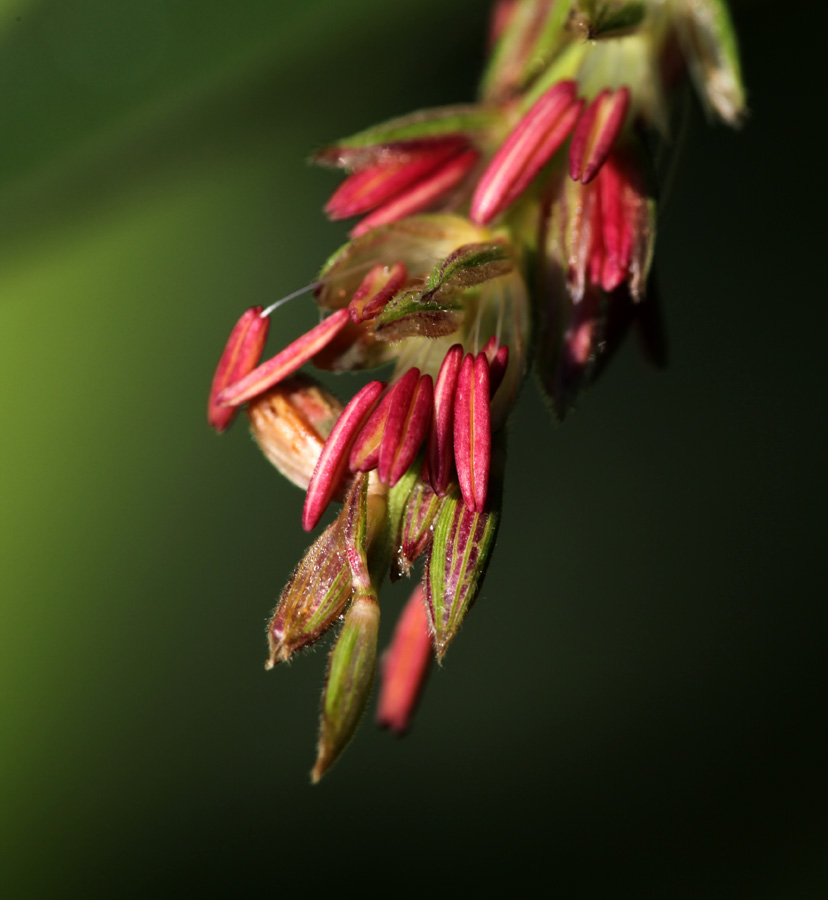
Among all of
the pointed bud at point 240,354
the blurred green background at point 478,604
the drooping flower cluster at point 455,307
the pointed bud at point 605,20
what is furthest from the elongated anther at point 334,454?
the blurred green background at point 478,604

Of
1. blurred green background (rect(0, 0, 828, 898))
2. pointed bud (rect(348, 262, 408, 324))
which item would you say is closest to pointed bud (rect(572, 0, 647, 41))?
pointed bud (rect(348, 262, 408, 324))

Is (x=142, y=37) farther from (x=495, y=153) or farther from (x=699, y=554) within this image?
(x=699, y=554)

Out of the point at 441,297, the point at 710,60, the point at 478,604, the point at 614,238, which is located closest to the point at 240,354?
the point at 441,297

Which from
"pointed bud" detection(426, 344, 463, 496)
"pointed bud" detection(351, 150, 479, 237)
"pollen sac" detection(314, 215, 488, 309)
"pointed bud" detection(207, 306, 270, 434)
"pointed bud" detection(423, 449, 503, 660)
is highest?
"pointed bud" detection(351, 150, 479, 237)

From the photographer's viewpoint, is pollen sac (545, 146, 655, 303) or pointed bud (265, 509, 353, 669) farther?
pollen sac (545, 146, 655, 303)

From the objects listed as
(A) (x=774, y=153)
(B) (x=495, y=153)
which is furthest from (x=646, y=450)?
(B) (x=495, y=153)

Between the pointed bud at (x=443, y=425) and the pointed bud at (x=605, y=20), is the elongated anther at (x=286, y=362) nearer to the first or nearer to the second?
the pointed bud at (x=443, y=425)

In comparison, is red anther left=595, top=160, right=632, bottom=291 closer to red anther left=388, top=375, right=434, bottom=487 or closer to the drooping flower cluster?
the drooping flower cluster
